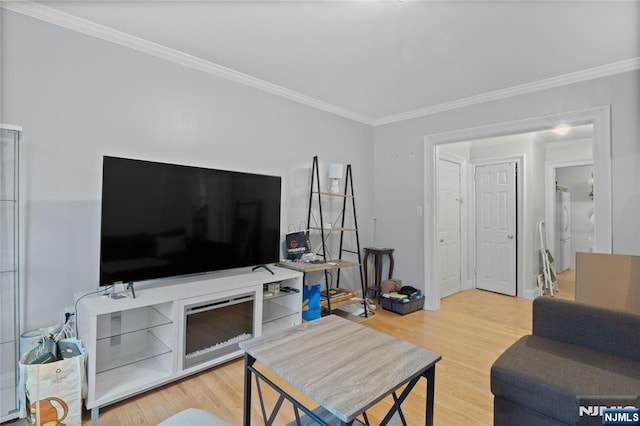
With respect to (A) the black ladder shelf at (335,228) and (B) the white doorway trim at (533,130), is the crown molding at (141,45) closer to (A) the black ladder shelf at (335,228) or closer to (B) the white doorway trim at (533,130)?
(A) the black ladder shelf at (335,228)

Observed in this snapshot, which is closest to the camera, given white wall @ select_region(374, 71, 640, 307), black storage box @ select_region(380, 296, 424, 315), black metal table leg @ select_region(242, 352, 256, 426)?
black metal table leg @ select_region(242, 352, 256, 426)

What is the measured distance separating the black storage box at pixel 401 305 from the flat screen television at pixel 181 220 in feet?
5.31

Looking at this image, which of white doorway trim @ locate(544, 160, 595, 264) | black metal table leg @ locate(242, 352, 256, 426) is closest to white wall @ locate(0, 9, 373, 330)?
black metal table leg @ locate(242, 352, 256, 426)

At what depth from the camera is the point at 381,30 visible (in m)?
2.18

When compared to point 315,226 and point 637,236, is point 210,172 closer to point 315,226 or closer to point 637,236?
point 315,226

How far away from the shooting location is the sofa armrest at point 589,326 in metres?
1.56

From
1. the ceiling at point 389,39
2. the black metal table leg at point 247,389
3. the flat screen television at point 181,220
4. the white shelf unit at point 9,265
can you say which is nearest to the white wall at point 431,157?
the ceiling at point 389,39

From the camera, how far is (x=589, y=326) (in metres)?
1.67

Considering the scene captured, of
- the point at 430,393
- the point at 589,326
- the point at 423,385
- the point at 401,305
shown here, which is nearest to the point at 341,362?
the point at 430,393

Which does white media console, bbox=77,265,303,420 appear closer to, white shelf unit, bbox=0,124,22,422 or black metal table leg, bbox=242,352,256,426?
white shelf unit, bbox=0,124,22,422

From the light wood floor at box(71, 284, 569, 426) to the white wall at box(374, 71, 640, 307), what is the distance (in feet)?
2.29

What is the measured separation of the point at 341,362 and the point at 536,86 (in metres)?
3.24

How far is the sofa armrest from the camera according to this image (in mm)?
1563

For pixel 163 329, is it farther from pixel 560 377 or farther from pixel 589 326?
pixel 589 326
